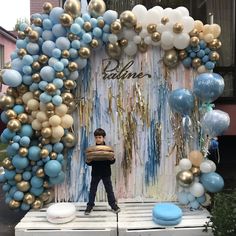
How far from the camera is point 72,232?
5348mm

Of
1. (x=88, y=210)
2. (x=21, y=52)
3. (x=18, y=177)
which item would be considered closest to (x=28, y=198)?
(x=18, y=177)

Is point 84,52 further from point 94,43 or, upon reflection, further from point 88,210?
point 88,210

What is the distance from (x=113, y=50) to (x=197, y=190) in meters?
2.42

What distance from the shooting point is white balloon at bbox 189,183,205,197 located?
6.03 meters

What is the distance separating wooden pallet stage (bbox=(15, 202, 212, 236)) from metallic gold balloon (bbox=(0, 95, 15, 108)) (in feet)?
5.30

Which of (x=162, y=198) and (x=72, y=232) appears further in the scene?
(x=162, y=198)

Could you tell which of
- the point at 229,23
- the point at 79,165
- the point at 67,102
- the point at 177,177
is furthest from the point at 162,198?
the point at 229,23

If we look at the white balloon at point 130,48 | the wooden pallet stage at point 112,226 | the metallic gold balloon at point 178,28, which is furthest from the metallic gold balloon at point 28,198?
the metallic gold balloon at point 178,28

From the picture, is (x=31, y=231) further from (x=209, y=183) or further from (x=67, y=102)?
(x=209, y=183)

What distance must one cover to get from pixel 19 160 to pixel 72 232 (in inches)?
52.6

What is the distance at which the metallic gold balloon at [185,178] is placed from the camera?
601cm

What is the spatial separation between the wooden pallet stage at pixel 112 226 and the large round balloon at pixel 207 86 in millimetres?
1719

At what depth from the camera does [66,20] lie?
19.2 feet

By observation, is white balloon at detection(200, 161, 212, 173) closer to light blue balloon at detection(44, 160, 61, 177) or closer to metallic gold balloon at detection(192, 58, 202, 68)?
metallic gold balloon at detection(192, 58, 202, 68)
